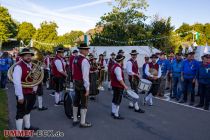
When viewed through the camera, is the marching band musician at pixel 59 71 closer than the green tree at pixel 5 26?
Yes

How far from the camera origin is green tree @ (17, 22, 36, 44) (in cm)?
8831

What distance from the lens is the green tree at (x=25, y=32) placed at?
290ft

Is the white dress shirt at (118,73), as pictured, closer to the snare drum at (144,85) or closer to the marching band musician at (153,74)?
the snare drum at (144,85)

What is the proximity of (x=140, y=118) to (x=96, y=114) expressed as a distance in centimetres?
148

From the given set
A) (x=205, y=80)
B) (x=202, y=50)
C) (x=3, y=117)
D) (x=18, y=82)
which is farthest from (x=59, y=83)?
(x=202, y=50)

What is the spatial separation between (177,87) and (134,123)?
16.6ft

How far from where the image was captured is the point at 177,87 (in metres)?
12.9

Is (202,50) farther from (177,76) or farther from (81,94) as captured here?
(81,94)

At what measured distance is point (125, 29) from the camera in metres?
55.7

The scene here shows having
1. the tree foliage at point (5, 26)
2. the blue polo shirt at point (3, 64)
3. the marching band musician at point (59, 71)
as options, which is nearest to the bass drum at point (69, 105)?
the marching band musician at point (59, 71)

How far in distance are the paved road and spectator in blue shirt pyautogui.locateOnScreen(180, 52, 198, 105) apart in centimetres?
93

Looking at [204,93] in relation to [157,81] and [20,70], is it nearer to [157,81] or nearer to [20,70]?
[157,81]

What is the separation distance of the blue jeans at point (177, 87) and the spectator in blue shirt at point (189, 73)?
2.16ft

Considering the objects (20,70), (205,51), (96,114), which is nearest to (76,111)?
(96,114)
